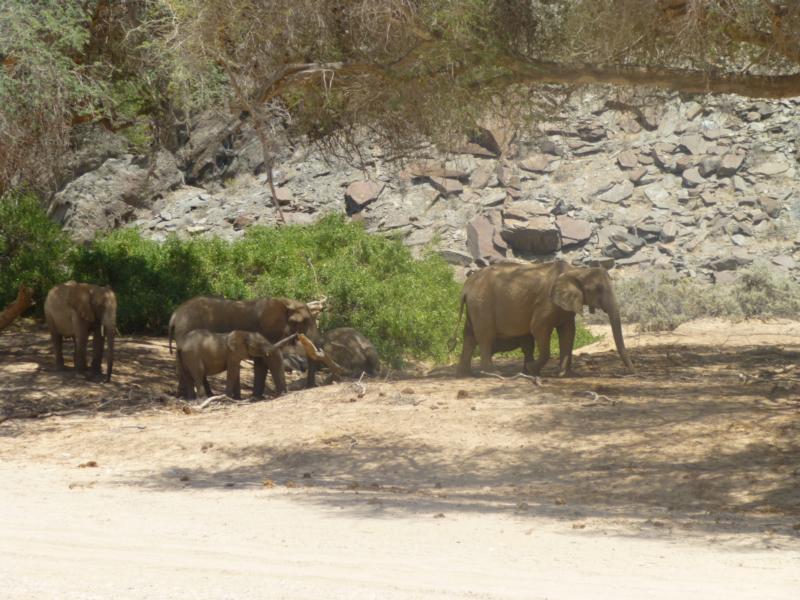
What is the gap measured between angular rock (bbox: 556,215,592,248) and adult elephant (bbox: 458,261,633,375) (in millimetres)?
17767

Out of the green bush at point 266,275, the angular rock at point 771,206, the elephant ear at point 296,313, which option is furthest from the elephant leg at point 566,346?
the angular rock at point 771,206

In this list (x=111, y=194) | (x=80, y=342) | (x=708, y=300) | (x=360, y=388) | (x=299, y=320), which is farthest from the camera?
(x=111, y=194)

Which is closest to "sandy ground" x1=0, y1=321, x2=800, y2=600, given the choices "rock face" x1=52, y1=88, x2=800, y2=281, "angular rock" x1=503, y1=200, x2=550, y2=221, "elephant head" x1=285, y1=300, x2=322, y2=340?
"elephant head" x1=285, y1=300, x2=322, y2=340

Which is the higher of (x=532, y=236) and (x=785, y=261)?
(x=532, y=236)

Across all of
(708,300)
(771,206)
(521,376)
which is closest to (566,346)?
(521,376)

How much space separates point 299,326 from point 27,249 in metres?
5.84

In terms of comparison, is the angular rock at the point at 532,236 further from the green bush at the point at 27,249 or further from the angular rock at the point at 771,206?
the green bush at the point at 27,249

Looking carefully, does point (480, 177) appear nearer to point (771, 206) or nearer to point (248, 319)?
point (771, 206)

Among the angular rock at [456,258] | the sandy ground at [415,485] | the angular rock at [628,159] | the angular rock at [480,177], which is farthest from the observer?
the angular rock at [628,159]

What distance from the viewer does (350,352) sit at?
52.3 feet

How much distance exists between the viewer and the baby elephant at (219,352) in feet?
47.3

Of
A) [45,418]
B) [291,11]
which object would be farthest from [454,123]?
[45,418]

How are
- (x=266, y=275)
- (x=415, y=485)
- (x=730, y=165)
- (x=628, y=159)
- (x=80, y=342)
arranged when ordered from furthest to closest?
(x=628, y=159) → (x=730, y=165) → (x=266, y=275) → (x=80, y=342) → (x=415, y=485)

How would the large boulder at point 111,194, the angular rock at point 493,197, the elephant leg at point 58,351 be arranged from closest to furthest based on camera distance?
the elephant leg at point 58,351, the large boulder at point 111,194, the angular rock at point 493,197
